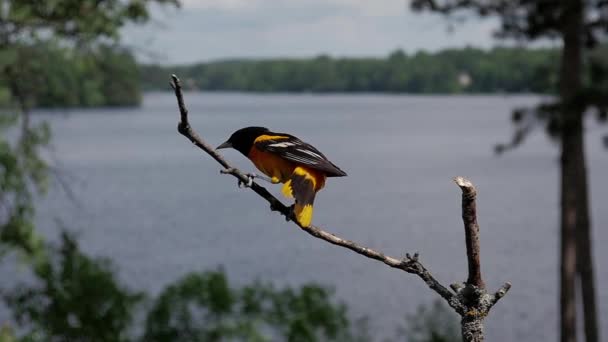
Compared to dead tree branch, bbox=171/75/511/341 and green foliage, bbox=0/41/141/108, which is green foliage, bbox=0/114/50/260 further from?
dead tree branch, bbox=171/75/511/341

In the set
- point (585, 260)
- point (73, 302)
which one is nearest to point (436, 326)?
point (585, 260)

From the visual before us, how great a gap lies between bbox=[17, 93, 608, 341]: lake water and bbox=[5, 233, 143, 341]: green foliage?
1.10 meters

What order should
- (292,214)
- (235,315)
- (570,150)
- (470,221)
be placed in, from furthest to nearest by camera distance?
(570,150)
(235,315)
(292,214)
(470,221)

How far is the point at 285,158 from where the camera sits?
2.40 metres

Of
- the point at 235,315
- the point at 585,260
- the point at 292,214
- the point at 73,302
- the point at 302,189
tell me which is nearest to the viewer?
the point at 292,214

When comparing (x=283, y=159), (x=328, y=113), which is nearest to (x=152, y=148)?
(x=328, y=113)

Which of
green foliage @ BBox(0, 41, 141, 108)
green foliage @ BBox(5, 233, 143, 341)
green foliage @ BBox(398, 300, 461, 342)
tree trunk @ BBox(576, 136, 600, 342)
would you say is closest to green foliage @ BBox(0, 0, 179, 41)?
green foliage @ BBox(0, 41, 141, 108)

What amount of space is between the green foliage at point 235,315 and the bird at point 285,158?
11496 mm

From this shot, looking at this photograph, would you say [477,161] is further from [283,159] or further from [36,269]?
[283,159]

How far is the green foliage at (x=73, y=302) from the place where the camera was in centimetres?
1332

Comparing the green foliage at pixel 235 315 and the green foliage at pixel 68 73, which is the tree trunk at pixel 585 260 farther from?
the green foliage at pixel 68 73

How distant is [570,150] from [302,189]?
15.2 meters

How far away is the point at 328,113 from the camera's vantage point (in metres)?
90.8

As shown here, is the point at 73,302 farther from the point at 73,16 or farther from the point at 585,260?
the point at 585,260
